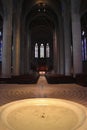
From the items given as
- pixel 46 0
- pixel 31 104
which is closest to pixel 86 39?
pixel 46 0

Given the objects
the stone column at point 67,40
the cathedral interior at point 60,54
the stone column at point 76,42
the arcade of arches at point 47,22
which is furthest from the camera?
the stone column at point 67,40

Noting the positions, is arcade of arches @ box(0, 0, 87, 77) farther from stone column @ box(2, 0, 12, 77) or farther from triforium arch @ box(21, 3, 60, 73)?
triforium arch @ box(21, 3, 60, 73)

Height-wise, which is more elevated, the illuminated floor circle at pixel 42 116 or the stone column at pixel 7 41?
the stone column at pixel 7 41

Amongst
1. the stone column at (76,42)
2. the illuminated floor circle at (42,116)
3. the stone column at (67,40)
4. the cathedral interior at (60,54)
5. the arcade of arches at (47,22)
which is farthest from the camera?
the stone column at (67,40)

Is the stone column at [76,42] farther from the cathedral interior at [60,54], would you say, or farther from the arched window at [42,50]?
the arched window at [42,50]

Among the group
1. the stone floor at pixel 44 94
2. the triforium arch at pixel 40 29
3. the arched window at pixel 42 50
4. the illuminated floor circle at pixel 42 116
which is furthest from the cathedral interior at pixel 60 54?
the arched window at pixel 42 50

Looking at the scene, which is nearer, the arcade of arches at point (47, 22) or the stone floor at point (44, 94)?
the stone floor at point (44, 94)

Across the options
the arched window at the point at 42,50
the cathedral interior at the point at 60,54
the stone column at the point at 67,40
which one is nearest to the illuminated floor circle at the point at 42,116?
the cathedral interior at the point at 60,54

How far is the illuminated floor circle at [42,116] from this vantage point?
2291mm

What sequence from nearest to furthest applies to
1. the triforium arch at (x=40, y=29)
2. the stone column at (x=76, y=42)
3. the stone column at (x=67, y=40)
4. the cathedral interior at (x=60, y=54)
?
1. the cathedral interior at (x=60, y=54)
2. the stone column at (x=76, y=42)
3. the stone column at (x=67, y=40)
4. the triforium arch at (x=40, y=29)

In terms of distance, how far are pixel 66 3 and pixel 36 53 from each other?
22407mm

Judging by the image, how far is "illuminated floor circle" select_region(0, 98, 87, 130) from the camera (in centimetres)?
229

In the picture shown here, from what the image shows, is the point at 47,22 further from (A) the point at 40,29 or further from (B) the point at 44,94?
(B) the point at 44,94

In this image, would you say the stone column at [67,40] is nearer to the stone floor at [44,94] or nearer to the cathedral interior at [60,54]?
the cathedral interior at [60,54]
